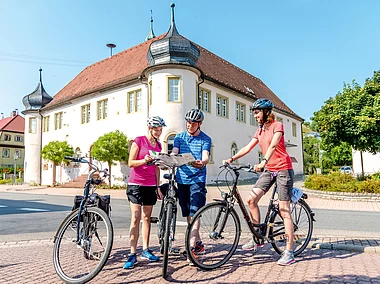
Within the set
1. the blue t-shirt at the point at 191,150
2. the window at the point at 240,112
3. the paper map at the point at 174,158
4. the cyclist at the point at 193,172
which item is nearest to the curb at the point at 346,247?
the cyclist at the point at 193,172

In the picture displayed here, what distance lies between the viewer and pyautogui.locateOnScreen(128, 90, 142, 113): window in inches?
1015

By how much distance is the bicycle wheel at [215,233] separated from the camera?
404 cm

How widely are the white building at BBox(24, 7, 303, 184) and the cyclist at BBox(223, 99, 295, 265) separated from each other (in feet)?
60.0

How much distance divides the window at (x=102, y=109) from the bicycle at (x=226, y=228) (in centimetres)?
2528

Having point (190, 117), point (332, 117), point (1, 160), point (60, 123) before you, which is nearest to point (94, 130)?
point (60, 123)

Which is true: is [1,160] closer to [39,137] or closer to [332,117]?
[39,137]

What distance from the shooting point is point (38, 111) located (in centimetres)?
3566

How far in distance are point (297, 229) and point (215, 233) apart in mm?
1408

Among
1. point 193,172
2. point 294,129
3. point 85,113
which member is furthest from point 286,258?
point 294,129

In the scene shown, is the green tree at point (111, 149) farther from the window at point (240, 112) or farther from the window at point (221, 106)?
the window at point (240, 112)

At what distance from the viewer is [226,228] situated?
14.1ft

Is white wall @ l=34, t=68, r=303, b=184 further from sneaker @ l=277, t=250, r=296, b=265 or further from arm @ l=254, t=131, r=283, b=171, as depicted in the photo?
sneaker @ l=277, t=250, r=296, b=265

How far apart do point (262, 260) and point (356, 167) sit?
121 feet

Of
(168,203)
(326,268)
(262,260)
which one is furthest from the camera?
(262,260)
